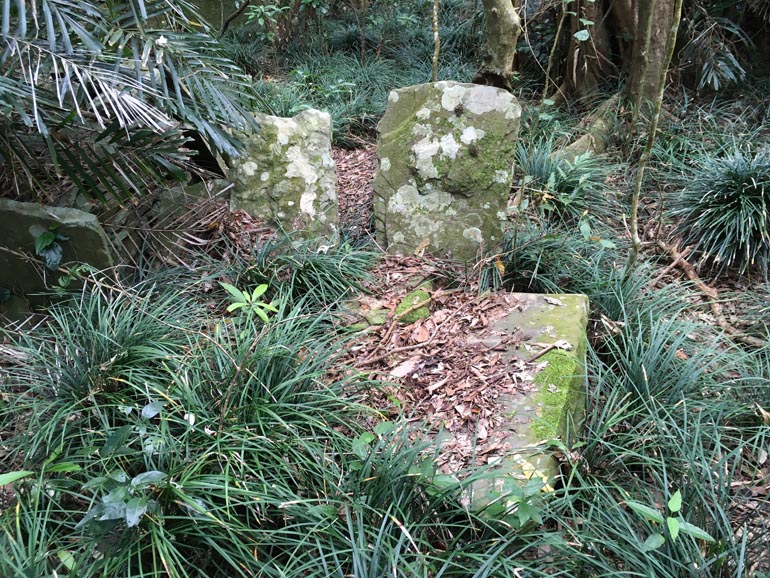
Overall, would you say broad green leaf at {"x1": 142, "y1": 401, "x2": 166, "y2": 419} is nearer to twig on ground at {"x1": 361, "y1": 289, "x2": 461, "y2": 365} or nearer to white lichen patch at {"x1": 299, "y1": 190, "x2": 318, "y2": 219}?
twig on ground at {"x1": 361, "y1": 289, "x2": 461, "y2": 365}

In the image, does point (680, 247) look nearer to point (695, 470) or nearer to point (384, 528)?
point (695, 470)

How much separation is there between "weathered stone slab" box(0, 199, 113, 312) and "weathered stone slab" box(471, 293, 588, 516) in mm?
1950

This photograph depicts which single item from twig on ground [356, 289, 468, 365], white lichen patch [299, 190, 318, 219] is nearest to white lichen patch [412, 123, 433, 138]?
white lichen patch [299, 190, 318, 219]

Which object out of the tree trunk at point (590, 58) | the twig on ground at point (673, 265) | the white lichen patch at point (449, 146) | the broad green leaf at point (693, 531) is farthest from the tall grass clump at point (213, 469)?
the tree trunk at point (590, 58)

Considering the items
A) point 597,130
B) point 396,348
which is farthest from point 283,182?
point 597,130

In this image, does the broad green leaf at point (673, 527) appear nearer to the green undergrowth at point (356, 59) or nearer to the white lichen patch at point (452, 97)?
the white lichen patch at point (452, 97)

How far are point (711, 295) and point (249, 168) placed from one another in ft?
9.54

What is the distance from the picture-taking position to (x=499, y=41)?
469 cm

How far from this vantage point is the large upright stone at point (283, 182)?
3.53 meters

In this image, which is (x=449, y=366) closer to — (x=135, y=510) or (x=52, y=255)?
(x=135, y=510)

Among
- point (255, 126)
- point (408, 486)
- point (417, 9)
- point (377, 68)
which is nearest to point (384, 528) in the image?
point (408, 486)

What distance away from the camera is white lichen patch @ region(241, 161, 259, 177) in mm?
3520

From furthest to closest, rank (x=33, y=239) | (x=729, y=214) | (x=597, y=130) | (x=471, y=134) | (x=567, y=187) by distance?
(x=597, y=130)
(x=567, y=187)
(x=729, y=214)
(x=471, y=134)
(x=33, y=239)

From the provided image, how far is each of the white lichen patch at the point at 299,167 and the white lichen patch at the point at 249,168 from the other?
0.20 metres
